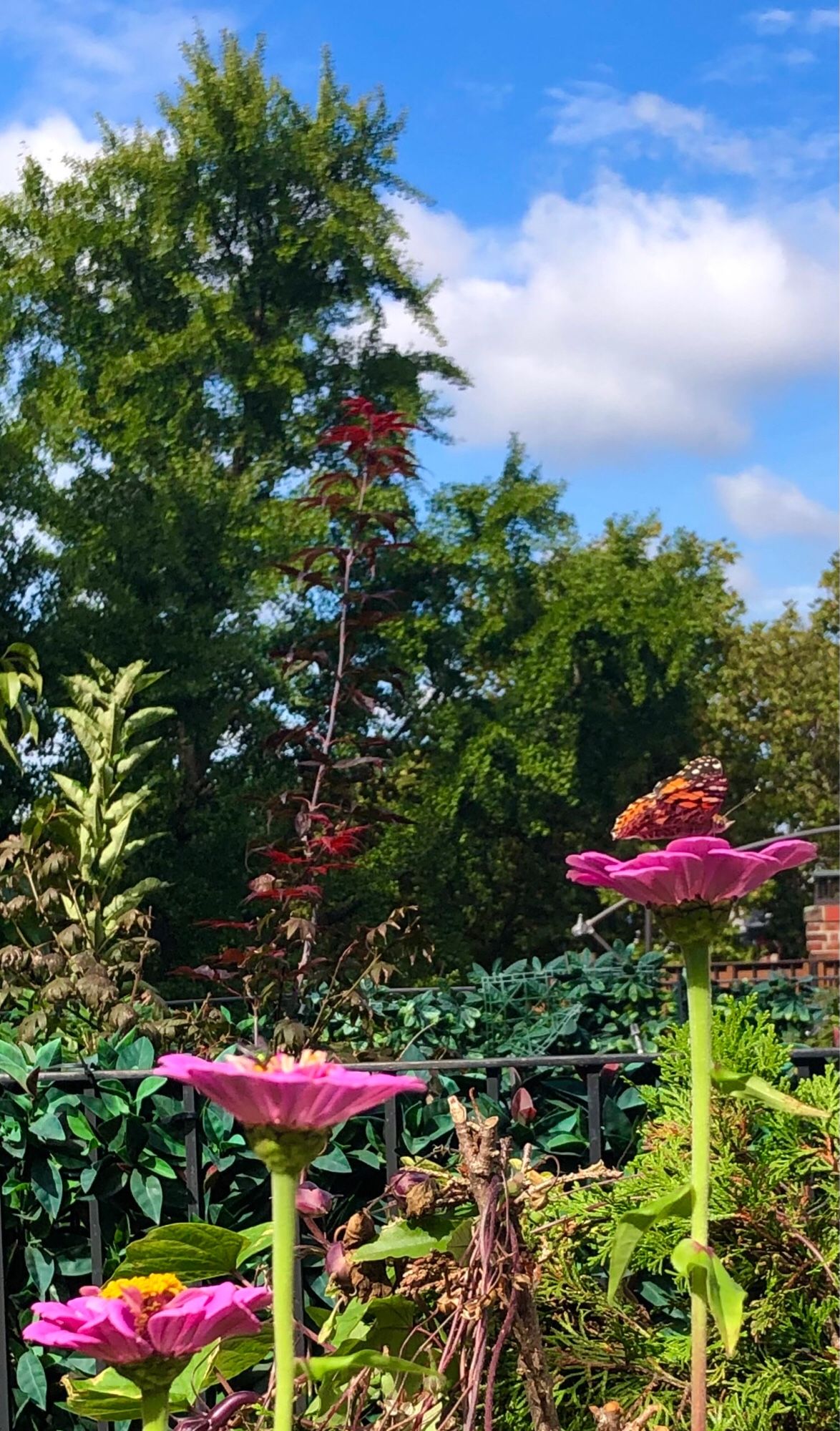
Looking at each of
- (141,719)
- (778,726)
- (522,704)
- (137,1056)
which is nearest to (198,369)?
(522,704)

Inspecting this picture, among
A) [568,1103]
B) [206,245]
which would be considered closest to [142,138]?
[206,245]

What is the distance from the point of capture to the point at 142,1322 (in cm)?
92

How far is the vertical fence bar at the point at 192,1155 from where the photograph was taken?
1.97 m

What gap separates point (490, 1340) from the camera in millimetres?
1329

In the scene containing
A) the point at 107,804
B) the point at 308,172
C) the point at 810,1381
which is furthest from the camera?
the point at 308,172

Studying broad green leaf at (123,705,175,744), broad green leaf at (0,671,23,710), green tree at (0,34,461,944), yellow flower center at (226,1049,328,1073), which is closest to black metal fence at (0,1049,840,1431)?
yellow flower center at (226,1049,328,1073)

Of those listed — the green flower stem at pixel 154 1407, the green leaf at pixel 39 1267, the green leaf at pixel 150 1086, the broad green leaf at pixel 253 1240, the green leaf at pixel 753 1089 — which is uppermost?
the green leaf at pixel 753 1089

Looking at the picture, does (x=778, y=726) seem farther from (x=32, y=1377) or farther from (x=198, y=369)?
(x=32, y=1377)

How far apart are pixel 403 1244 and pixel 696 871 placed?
1.77ft

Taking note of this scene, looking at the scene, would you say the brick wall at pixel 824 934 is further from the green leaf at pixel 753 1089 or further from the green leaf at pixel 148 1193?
the green leaf at pixel 753 1089

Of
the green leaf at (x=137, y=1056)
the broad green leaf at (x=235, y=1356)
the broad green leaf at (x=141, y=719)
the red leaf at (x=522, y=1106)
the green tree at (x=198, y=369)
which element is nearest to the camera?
the broad green leaf at (x=235, y=1356)

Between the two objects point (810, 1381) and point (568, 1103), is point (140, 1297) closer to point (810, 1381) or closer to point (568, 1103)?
point (810, 1381)

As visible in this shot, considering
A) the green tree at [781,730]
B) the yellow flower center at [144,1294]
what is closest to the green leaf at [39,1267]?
the yellow flower center at [144,1294]

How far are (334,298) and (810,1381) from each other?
838 inches
